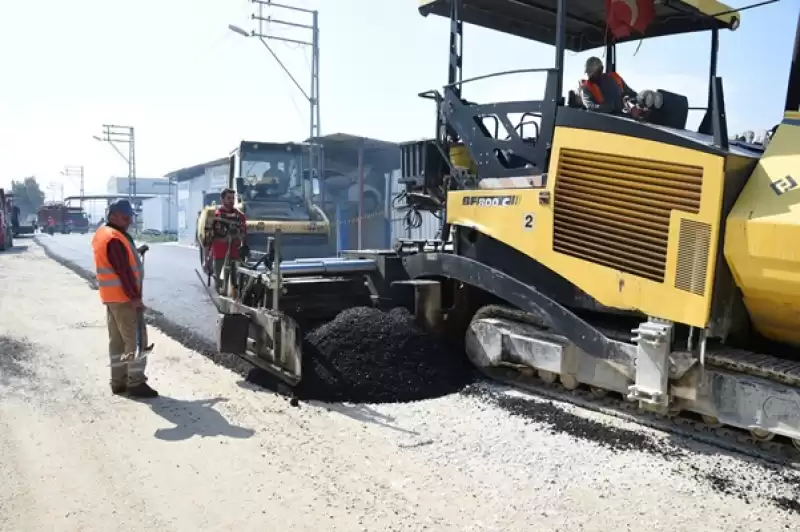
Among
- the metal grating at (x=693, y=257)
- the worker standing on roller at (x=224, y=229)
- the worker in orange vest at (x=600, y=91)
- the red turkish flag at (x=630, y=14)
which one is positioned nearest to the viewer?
the metal grating at (x=693, y=257)

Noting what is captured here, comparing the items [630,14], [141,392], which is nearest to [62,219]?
[141,392]

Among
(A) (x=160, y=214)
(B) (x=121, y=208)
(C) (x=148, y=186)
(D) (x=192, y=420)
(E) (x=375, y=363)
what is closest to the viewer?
(D) (x=192, y=420)

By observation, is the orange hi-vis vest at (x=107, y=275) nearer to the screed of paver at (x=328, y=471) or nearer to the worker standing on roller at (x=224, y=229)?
the screed of paver at (x=328, y=471)

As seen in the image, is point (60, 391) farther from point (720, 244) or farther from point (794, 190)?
point (794, 190)

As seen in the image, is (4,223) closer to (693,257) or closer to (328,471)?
(328,471)

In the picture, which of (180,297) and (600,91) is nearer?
(600,91)

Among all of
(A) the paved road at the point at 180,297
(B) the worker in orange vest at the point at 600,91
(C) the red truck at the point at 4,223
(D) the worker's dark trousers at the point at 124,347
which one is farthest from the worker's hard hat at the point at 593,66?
(C) the red truck at the point at 4,223

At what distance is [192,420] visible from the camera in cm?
460

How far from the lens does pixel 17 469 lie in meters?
Answer: 3.72

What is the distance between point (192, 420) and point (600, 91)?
137 inches

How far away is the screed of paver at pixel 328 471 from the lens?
10.3ft

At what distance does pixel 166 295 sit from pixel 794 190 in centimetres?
982

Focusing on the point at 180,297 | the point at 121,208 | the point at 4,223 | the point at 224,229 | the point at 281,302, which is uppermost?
the point at 121,208

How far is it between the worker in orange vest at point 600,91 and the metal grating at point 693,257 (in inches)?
44.0
